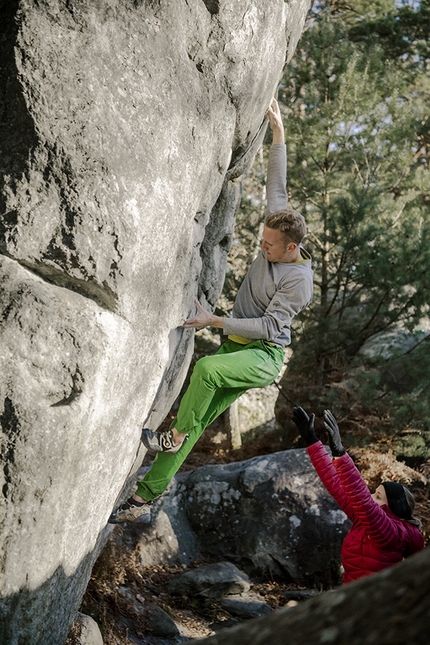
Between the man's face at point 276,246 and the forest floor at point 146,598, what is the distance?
11.4 feet

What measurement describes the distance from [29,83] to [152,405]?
264 centimetres

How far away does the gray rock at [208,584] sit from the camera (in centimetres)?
702

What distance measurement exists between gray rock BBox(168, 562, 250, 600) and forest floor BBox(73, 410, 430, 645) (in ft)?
0.36

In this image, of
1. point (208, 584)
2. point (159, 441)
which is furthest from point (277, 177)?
point (208, 584)

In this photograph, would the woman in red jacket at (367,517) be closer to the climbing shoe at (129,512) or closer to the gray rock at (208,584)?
the climbing shoe at (129,512)

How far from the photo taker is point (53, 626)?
457 centimetres

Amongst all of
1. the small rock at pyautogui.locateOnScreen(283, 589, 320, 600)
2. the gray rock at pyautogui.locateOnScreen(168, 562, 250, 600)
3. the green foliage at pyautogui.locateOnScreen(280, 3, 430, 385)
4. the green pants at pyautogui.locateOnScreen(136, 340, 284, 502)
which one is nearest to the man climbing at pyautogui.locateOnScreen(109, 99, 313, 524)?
the green pants at pyautogui.locateOnScreen(136, 340, 284, 502)

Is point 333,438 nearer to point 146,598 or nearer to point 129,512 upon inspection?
point 129,512

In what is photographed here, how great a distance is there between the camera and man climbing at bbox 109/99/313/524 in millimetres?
5258

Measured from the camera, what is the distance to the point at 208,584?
23.2 feet

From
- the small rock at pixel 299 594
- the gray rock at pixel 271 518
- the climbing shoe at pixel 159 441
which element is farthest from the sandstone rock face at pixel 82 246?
the gray rock at pixel 271 518

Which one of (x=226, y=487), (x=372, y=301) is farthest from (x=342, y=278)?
(x=226, y=487)

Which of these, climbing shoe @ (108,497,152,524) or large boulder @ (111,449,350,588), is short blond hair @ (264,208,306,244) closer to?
climbing shoe @ (108,497,152,524)

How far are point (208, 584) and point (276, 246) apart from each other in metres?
3.81
